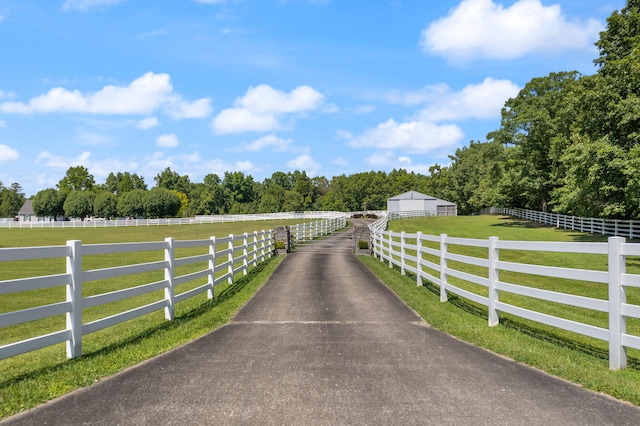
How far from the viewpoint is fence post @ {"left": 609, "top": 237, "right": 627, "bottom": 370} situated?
5.38 m

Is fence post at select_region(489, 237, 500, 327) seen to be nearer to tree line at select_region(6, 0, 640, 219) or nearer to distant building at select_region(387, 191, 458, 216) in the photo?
tree line at select_region(6, 0, 640, 219)

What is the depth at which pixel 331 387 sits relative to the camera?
15.8ft

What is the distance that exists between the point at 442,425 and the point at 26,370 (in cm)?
484

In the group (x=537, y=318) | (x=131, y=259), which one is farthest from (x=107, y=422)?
(x=131, y=259)

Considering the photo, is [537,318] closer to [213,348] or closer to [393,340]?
[393,340]

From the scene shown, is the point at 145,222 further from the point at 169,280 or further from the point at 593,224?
the point at 169,280

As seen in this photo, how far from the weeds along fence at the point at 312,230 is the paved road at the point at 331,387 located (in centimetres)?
2516

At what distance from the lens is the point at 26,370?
562 centimetres

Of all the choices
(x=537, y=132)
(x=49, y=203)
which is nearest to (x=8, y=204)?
(x=49, y=203)

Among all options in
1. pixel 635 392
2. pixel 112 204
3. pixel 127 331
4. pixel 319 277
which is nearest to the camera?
pixel 635 392

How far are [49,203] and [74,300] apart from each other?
115 metres

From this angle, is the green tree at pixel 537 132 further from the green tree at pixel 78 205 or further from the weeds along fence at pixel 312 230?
the green tree at pixel 78 205

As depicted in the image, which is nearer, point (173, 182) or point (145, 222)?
point (145, 222)

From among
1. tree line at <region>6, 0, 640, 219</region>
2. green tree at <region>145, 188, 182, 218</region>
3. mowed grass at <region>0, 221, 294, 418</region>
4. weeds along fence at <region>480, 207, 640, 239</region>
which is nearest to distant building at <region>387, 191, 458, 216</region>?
tree line at <region>6, 0, 640, 219</region>
